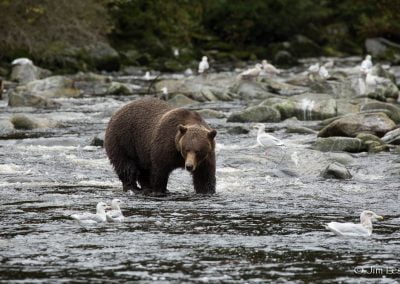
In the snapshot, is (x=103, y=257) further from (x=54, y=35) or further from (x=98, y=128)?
(x=54, y=35)

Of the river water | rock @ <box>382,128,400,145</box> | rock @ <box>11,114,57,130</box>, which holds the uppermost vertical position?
rock @ <box>11,114,57,130</box>

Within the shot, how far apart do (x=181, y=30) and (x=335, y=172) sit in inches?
1210

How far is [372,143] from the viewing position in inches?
626

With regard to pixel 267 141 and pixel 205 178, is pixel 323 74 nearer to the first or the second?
pixel 267 141

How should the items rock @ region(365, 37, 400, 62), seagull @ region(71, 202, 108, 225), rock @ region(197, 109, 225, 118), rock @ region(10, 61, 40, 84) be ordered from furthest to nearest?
rock @ region(365, 37, 400, 62) → rock @ region(10, 61, 40, 84) → rock @ region(197, 109, 225, 118) → seagull @ region(71, 202, 108, 225)

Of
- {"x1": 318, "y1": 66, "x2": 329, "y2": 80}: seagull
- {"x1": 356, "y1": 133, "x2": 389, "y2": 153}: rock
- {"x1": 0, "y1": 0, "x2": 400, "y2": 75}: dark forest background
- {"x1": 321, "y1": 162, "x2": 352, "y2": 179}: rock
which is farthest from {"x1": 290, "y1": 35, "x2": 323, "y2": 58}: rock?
{"x1": 321, "y1": 162, "x2": 352, "y2": 179}: rock

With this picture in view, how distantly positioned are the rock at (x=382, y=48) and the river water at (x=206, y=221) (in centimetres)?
2727

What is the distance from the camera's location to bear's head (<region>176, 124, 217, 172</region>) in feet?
36.2

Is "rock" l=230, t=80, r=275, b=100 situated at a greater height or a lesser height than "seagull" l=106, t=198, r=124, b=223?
greater

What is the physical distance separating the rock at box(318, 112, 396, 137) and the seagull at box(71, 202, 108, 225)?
8.32 meters

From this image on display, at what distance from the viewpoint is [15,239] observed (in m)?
8.55

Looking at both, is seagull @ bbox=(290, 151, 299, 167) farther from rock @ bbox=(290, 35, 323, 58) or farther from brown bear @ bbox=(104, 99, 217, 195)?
rock @ bbox=(290, 35, 323, 58)

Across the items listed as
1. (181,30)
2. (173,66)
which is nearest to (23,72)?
(173,66)

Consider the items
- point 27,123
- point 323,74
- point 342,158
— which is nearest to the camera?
point 342,158
